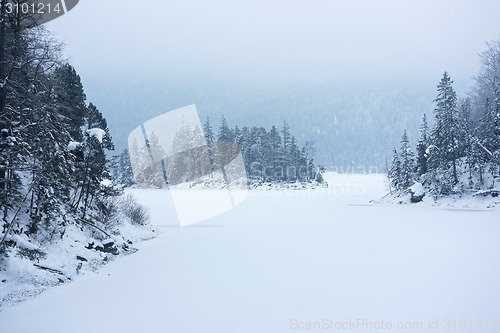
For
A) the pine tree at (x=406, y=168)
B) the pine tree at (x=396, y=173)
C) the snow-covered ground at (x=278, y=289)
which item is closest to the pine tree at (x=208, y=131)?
the pine tree at (x=396, y=173)

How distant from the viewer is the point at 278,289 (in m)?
8.41

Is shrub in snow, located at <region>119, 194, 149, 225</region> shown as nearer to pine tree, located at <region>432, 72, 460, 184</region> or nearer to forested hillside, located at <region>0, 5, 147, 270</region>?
forested hillside, located at <region>0, 5, 147, 270</region>

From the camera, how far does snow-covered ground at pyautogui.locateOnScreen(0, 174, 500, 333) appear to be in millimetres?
6383

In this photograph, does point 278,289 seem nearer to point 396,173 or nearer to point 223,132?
point 396,173

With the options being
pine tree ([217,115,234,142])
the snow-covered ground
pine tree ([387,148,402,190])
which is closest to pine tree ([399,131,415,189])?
pine tree ([387,148,402,190])

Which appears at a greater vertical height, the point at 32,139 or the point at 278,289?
the point at 32,139

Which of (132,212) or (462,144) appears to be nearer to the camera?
(132,212)

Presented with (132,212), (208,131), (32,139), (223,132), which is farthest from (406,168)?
(208,131)

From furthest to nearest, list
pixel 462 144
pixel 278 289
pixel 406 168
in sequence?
pixel 406 168 < pixel 462 144 < pixel 278 289

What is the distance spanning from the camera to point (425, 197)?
123 feet

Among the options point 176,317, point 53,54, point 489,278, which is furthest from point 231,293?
point 53,54

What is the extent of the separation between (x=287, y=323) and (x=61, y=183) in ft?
32.8

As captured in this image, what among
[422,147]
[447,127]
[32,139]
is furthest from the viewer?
[422,147]

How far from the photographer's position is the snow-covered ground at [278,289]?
251 inches
